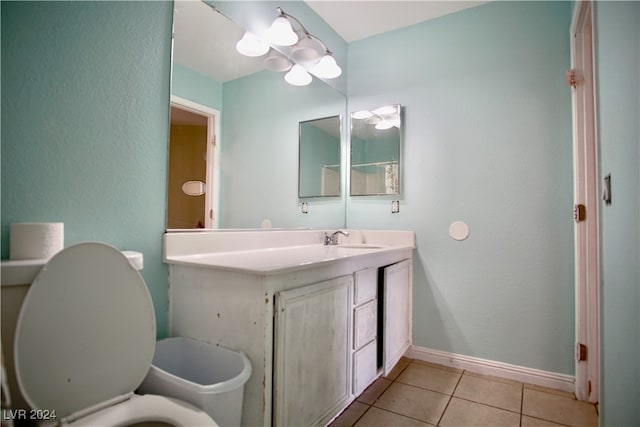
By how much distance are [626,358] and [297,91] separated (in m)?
2.05

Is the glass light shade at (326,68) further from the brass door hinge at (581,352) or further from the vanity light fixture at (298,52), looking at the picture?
the brass door hinge at (581,352)

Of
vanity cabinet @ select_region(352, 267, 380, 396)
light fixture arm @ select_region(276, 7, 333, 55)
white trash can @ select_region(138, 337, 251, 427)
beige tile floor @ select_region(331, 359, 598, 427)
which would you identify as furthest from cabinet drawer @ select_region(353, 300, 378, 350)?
light fixture arm @ select_region(276, 7, 333, 55)

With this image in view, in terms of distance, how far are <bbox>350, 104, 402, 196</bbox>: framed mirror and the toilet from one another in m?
1.78

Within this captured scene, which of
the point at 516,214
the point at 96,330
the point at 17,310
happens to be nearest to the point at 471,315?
the point at 516,214

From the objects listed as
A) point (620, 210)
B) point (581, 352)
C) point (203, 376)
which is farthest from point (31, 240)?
point (581, 352)

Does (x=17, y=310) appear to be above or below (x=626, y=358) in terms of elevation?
above

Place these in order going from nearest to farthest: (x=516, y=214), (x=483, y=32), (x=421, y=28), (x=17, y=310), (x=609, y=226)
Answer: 1. (x=17, y=310)
2. (x=609, y=226)
3. (x=516, y=214)
4. (x=483, y=32)
5. (x=421, y=28)

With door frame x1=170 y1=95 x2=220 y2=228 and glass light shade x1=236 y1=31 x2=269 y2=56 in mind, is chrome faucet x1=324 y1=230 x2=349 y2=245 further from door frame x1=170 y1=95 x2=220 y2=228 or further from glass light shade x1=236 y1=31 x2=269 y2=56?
glass light shade x1=236 y1=31 x2=269 y2=56

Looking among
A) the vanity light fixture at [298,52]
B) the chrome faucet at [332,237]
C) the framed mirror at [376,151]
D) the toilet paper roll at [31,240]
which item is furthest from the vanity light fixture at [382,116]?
the toilet paper roll at [31,240]

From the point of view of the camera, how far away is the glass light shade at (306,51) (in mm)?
2051

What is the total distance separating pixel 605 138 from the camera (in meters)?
0.96

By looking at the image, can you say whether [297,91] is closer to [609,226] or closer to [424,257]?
[424,257]

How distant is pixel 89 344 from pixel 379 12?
242cm

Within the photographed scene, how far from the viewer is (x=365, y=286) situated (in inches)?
61.9
